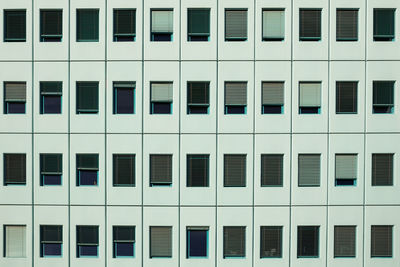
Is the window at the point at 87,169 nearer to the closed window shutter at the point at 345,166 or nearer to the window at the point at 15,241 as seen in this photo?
the window at the point at 15,241

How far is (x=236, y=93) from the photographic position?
13.3 m

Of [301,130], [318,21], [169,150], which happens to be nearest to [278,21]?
[318,21]

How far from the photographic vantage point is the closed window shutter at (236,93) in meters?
13.3

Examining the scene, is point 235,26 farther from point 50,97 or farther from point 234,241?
point 234,241

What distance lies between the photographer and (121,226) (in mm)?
13297

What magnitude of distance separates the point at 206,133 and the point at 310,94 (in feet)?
13.0

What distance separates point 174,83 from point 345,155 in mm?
6586

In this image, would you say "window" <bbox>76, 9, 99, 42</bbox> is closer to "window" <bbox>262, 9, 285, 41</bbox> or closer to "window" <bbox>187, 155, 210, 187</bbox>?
"window" <bbox>187, 155, 210, 187</bbox>

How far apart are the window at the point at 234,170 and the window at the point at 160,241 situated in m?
2.71

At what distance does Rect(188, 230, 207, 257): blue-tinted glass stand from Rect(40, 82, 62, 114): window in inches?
256

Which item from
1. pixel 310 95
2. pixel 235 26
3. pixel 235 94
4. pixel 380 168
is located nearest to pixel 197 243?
pixel 235 94

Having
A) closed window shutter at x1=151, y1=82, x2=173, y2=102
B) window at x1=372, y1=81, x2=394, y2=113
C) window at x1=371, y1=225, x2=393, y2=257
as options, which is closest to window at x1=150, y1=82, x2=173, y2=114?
closed window shutter at x1=151, y1=82, x2=173, y2=102

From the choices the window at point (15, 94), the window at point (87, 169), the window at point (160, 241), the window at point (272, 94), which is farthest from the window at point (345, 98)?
the window at point (15, 94)

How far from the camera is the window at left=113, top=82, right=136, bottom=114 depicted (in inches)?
524
